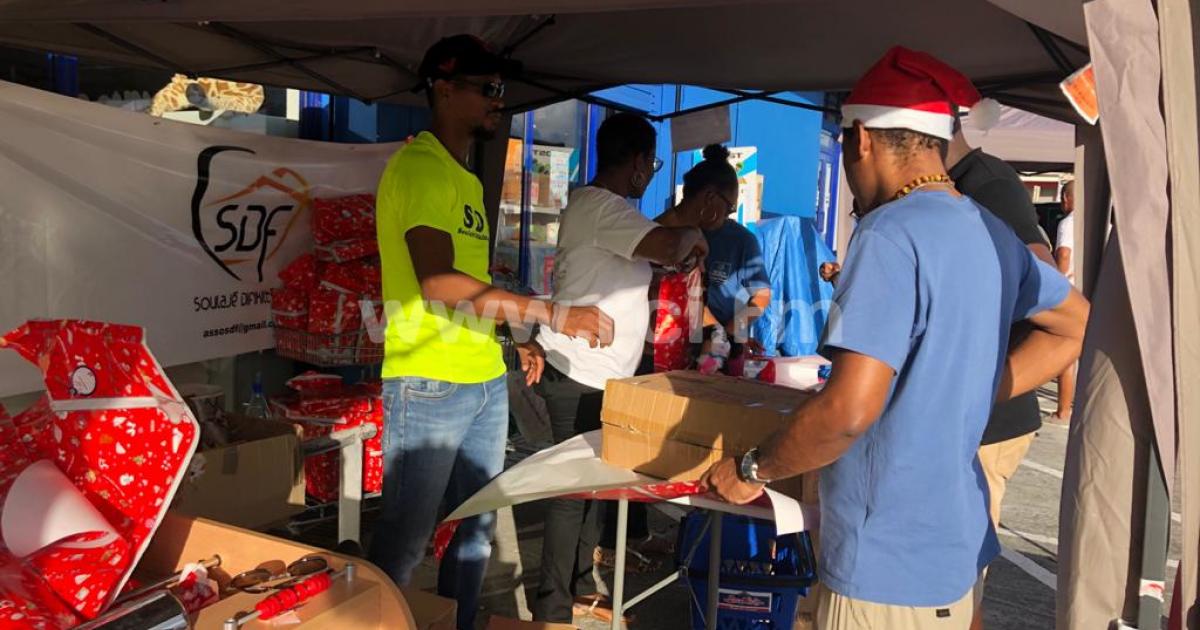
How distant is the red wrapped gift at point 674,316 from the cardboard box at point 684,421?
2.90 ft

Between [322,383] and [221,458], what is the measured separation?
1707 millimetres

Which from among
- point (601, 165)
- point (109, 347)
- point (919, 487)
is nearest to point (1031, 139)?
point (601, 165)

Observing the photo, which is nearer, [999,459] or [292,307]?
[999,459]

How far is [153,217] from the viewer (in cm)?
418

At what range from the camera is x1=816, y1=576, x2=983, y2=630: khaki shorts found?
1868 mm

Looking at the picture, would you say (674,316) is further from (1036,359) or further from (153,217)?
(153,217)

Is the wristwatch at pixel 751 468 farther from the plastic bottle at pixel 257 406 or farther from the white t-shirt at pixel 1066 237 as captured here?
the white t-shirt at pixel 1066 237

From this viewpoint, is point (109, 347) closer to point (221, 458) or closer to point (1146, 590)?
point (221, 458)

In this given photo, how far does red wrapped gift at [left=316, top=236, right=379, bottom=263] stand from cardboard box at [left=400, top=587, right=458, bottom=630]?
281cm

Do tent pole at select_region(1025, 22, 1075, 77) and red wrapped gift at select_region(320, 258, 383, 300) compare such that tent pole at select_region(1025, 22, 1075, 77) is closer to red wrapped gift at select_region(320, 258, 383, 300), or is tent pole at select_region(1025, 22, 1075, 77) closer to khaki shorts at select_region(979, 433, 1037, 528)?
khaki shorts at select_region(979, 433, 1037, 528)

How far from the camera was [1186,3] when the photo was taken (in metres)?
1.32

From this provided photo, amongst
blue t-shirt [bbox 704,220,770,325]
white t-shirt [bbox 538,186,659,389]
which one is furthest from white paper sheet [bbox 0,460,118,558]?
blue t-shirt [bbox 704,220,770,325]

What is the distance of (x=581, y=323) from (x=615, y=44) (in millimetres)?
2163

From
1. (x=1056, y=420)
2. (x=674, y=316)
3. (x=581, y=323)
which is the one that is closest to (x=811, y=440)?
(x=581, y=323)
